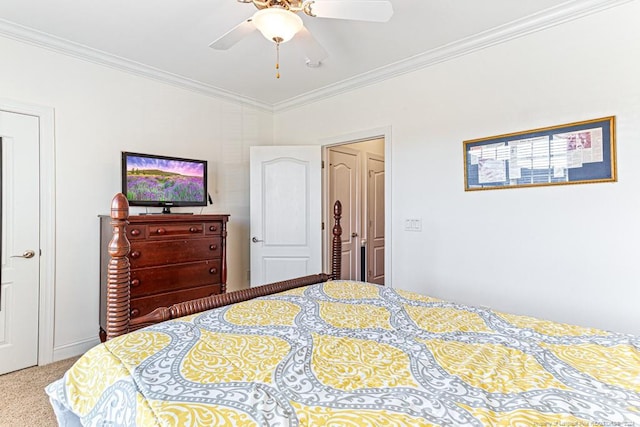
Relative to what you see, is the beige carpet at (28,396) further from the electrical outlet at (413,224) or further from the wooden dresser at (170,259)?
the electrical outlet at (413,224)

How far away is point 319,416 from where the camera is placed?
0.76 m

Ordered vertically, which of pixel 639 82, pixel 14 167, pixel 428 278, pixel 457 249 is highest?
pixel 639 82

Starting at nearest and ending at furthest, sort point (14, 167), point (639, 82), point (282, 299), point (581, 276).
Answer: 1. point (282, 299)
2. point (639, 82)
3. point (581, 276)
4. point (14, 167)

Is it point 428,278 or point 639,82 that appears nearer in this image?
point 639,82

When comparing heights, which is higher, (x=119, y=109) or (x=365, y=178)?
(x=119, y=109)

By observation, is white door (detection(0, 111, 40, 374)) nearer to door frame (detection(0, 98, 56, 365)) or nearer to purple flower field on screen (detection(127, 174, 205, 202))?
door frame (detection(0, 98, 56, 365))

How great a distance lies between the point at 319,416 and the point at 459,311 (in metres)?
1.05

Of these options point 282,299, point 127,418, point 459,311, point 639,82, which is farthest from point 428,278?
point 127,418

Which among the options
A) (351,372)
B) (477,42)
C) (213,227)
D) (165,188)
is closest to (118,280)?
(351,372)

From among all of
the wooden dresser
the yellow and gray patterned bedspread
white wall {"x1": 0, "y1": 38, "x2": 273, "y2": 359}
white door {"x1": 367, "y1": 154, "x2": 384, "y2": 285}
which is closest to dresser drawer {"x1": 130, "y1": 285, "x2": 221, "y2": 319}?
the wooden dresser

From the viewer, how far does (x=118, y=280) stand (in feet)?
4.49

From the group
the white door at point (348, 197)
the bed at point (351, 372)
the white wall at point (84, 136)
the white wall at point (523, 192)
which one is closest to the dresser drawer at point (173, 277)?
the white wall at point (84, 136)

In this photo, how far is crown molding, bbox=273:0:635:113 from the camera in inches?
85.3

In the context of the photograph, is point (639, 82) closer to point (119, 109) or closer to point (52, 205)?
point (119, 109)
